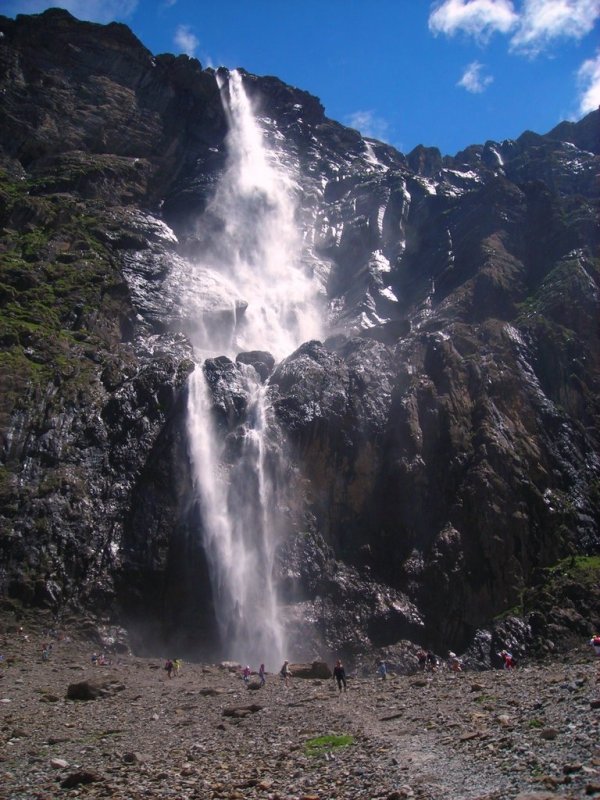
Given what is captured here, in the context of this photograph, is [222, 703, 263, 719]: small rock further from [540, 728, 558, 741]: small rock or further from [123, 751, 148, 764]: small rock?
[540, 728, 558, 741]: small rock

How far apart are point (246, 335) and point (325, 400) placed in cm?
2409

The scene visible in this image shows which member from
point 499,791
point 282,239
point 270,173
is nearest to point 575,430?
point 499,791

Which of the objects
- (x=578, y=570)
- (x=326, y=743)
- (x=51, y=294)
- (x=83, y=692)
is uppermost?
(x=51, y=294)

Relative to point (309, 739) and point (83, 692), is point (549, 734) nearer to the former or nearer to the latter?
point (309, 739)

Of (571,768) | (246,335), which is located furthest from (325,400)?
(571,768)

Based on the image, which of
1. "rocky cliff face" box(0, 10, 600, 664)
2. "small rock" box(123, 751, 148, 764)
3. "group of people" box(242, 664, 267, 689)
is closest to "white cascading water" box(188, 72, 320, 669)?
"rocky cliff face" box(0, 10, 600, 664)

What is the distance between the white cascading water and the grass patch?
24968 mm

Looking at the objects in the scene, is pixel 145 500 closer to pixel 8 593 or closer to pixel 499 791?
pixel 8 593

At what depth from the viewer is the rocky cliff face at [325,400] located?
4262 cm

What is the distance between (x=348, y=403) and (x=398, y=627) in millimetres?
19399

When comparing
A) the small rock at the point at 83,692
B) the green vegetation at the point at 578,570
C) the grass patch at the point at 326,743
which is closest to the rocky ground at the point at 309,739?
the grass patch at the point at 326,743

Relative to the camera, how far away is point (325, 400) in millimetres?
53938

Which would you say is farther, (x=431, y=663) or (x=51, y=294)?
(x=51, y=294)

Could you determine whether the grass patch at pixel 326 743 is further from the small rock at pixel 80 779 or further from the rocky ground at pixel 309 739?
the small rock at pixel 80 779
